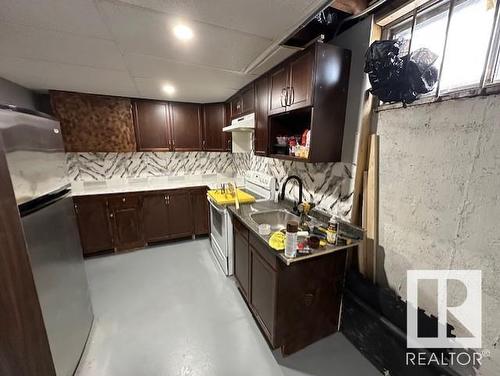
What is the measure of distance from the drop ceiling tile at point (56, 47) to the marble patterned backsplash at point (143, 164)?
5.68ft

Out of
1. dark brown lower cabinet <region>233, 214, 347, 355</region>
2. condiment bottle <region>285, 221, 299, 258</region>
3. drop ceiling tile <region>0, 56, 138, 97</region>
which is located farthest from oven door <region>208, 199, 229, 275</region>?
drop ceiling tile <region>0, 56, 138, 97</region>

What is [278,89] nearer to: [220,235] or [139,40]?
[139,40]

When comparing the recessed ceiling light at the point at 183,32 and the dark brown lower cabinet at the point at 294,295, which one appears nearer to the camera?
the recessed ceiling light at the point at 183,32

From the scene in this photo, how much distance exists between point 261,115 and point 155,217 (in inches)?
86.1

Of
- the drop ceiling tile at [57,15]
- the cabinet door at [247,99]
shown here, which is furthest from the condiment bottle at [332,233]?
the drop ceiling tile at [57,15]

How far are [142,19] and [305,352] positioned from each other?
250 centimetres

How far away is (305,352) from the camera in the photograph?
5.11 ft

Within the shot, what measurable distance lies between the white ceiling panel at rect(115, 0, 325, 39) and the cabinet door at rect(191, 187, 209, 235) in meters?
2.39

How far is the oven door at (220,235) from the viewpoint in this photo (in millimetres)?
2301

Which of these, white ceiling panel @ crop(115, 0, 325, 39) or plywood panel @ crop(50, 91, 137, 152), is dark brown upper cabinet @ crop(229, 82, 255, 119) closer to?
white ceiling panel @ crop(115, 0, 325, 39)

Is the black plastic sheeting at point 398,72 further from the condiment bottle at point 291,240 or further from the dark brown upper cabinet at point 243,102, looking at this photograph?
the dark brown upper cabinet at point 243,102

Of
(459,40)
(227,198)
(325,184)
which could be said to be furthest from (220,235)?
(459,40)

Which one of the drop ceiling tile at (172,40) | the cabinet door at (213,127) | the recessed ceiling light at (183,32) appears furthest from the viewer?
the cabinet door at (213,127)

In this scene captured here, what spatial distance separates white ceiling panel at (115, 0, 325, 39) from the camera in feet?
3.39
